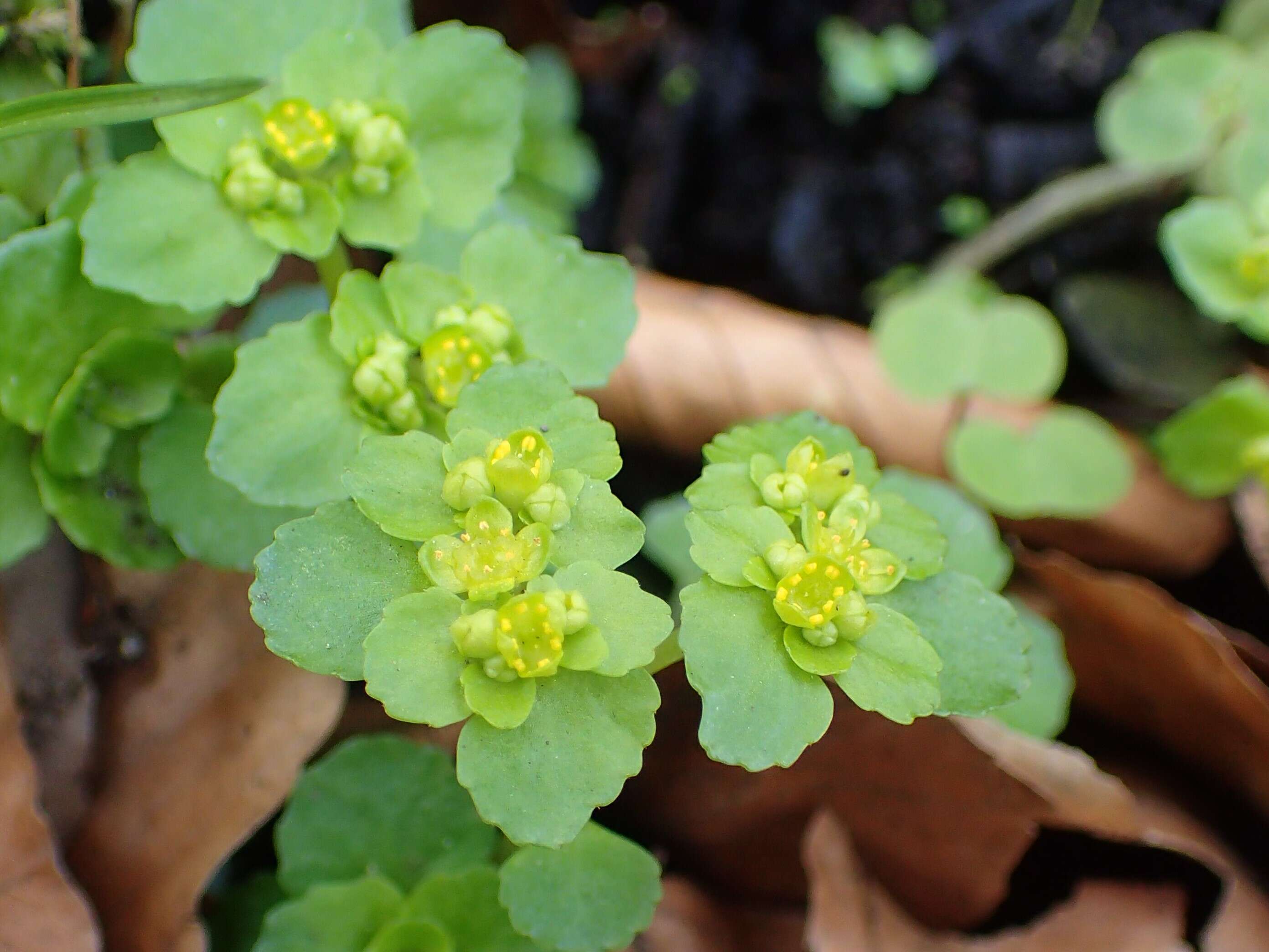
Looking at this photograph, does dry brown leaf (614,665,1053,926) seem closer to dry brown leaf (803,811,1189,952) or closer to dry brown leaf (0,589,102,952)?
dry brown leaf (803,811,1189,952)

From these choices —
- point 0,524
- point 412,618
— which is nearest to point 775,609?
point 412,618

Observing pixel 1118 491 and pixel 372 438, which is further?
pixel 1118 491

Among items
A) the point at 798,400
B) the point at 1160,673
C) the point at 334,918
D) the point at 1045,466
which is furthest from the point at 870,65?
the point at 334,918

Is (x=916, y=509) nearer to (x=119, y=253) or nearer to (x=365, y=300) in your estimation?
(x=365, y=300)

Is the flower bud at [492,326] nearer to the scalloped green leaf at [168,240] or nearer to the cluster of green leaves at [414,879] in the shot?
the scalloped green leaf at [168,240]

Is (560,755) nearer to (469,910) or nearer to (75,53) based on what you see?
(469,910)
